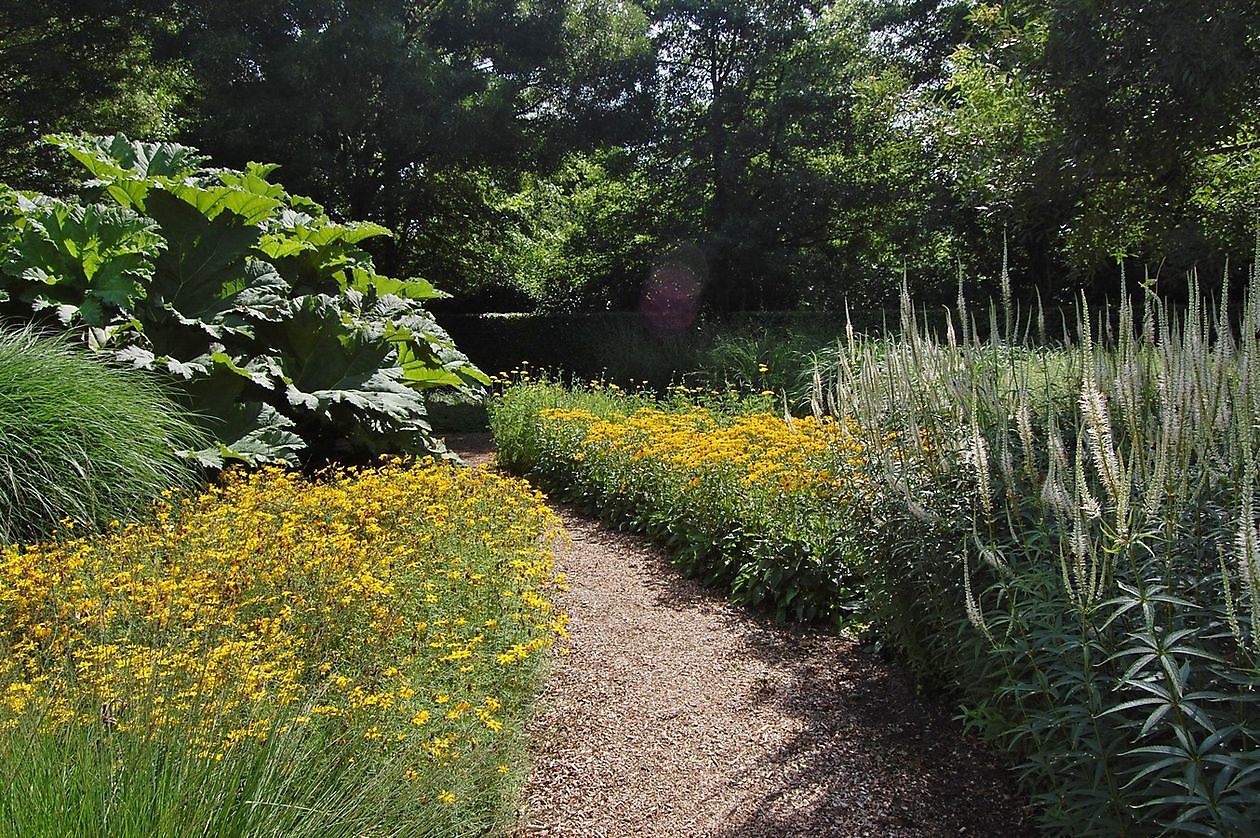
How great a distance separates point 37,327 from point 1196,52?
8744 mm

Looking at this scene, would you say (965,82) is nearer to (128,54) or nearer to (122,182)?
(122,182)

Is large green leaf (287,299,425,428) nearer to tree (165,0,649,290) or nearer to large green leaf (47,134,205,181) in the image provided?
large green leaf (47,134,205,181)

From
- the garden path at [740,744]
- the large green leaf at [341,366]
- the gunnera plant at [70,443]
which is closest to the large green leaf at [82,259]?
the gunnera plant at [70,443]

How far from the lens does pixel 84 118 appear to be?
13.6m

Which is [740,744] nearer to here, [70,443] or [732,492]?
[732,492]

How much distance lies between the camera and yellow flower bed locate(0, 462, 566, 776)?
2.43 m

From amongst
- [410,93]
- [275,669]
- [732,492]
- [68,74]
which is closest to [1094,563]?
[275,669]

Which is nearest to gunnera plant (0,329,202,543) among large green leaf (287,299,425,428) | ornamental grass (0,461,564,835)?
ornamental grass (0,461,564,835)

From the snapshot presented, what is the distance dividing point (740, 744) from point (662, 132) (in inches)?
588

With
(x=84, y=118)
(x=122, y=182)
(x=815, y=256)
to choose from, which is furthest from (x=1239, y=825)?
(x=84, y=118)

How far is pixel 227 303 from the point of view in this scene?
20.6 feet

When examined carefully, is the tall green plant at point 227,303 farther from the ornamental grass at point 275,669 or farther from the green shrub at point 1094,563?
the green shrub at point 1094,563

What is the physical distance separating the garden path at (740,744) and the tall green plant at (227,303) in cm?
310

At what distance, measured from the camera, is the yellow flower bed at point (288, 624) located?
243 centimetres
